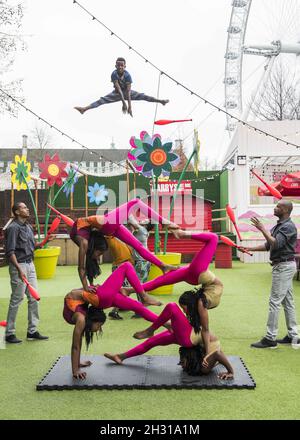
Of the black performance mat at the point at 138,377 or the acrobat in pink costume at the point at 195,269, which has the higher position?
the acrobat in pink costume at the point at 195,269

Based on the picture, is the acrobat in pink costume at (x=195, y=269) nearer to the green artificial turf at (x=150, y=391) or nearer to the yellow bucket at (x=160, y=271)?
the green artificial turf at (x=150, y=391)

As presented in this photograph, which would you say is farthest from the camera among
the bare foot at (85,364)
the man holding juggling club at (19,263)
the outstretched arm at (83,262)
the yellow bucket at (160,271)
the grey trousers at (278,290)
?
the yellow bucket at (160,271)

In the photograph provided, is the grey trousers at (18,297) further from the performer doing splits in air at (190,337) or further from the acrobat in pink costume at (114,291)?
the performer doing splits in air at (190,337)

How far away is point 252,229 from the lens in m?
10.3

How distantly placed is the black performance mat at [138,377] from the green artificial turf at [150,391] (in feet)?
0.21

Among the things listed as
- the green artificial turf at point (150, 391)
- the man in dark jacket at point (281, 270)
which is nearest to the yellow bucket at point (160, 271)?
the green artificial turf at point (150, 391)

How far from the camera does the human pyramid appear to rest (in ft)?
12.2

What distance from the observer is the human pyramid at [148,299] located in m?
3.71

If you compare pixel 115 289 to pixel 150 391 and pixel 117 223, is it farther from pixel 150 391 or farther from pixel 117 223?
pixel 150 391

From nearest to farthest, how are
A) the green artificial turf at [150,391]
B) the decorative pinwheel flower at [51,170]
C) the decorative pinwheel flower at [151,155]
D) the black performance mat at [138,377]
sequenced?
the green artificial turf at [150,391], the black performance mat at [138,377], the decorative pinwheel flower at [151,155], the decorative pinwheel flower at [51,170]

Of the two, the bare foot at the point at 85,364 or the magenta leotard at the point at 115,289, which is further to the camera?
the bare foot at the point at 85,364

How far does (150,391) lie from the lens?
3.49 metres

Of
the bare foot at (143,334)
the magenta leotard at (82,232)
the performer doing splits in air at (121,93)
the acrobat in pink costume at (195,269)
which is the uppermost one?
the performer doing splits in air at (121,93)

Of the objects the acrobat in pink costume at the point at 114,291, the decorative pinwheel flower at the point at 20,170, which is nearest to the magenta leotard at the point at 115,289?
the acrobat in pink costume at the point at 114,291
